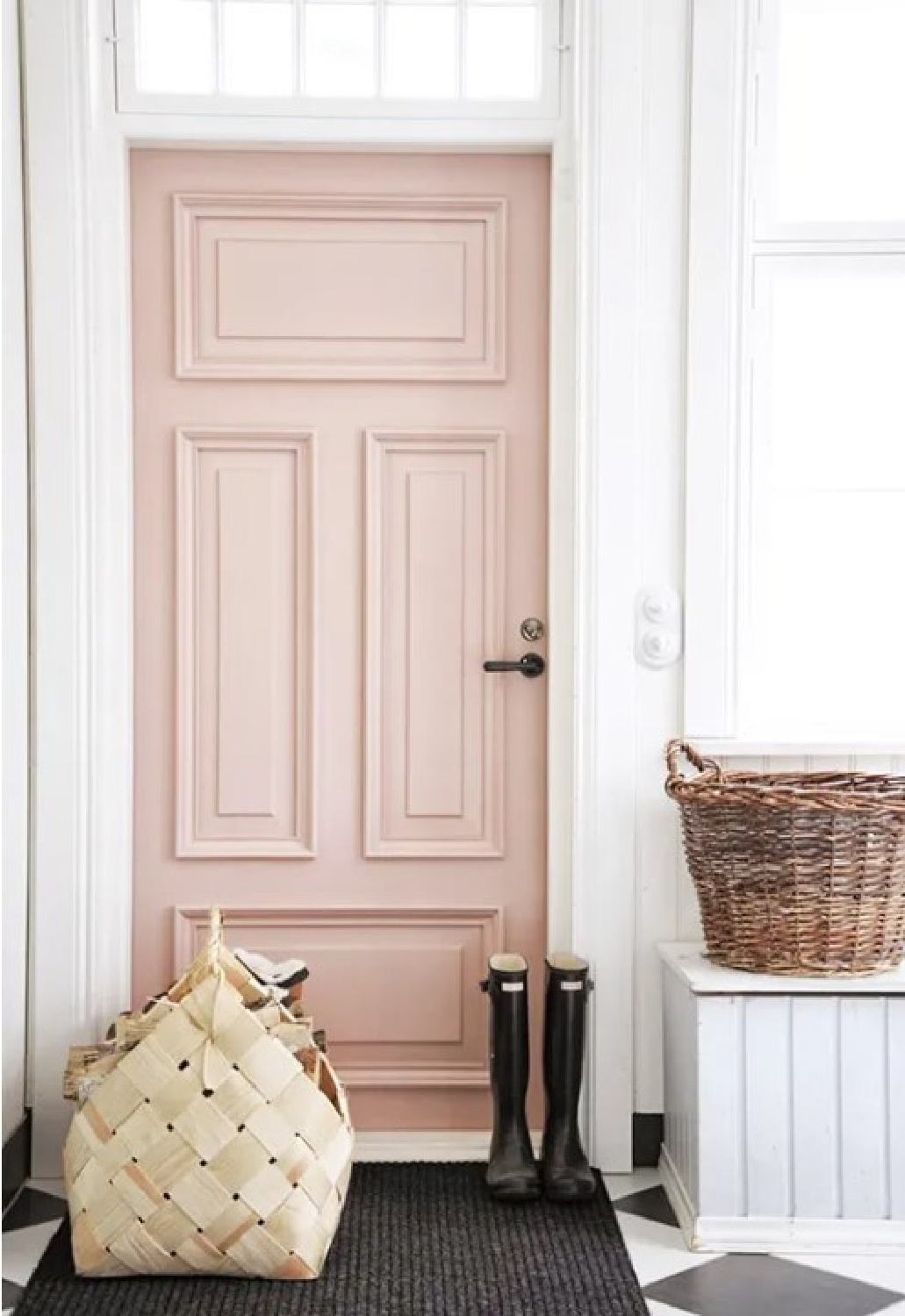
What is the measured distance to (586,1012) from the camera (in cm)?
274

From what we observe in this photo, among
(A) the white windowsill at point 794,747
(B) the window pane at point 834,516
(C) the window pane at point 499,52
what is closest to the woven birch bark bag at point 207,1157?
(A) the white windowsill at point 794,747

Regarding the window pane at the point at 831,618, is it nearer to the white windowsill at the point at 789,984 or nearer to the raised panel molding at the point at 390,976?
the white windowsill at the point at 789,984

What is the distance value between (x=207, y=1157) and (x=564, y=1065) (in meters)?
0.71

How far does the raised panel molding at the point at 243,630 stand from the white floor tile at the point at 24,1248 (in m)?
0.71

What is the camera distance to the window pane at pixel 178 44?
2793 mm

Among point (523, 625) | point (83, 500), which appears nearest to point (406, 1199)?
→ point (523, 625)

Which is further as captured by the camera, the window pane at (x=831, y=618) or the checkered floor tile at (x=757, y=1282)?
the window pane at (x=831, y=618)

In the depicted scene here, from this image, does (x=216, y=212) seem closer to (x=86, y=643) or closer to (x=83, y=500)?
(x=83, y=500)

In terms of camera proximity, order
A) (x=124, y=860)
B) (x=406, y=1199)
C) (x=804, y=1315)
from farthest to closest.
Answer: (x=124, y=860) < (x=406, y=1199) < (x=804, y=1315)

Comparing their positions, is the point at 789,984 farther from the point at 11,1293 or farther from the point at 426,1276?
the point at 11,1293

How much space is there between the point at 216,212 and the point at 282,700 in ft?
3.12

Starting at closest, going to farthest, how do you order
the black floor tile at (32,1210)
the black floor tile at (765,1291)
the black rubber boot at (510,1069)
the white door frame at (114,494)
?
1. the black floor tile at (765,1291)
2. the black floor tile at (32,1210)
3. the black rubber boot at (510,1069)
4. the white door frame at (114,494)

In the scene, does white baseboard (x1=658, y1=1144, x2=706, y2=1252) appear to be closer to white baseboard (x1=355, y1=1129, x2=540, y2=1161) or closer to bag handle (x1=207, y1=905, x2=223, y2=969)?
white baseboard (x1=355, y1=1129, x2=540, y2=1161)

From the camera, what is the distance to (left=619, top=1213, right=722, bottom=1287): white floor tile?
2.30 m
